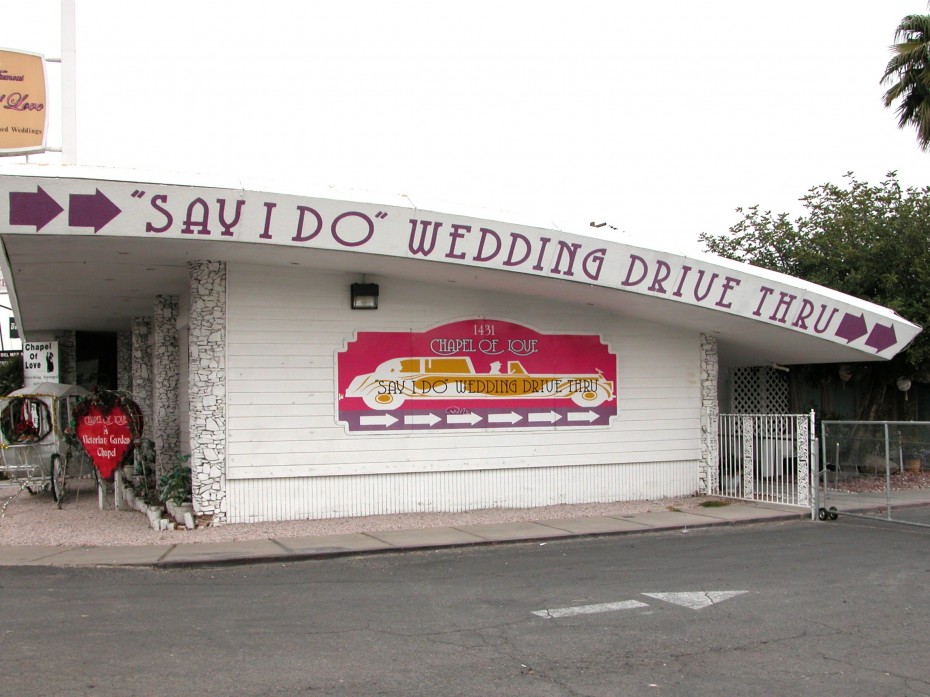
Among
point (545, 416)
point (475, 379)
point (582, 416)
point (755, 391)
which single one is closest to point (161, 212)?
point (475, 379)

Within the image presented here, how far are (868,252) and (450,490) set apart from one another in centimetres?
1075

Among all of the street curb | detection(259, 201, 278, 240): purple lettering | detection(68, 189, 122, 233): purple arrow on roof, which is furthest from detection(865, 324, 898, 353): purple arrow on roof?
detection(68, 189, 122, 233): purple arrow on roof

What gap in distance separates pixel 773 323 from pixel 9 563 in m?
10.8

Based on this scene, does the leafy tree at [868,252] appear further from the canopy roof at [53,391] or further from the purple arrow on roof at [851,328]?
the canopy roof at [53,391]

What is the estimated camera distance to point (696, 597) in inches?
337

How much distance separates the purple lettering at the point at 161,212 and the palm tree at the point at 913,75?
1695 cm

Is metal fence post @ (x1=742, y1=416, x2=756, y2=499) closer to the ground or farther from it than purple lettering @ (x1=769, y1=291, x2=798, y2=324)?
closer to the ground

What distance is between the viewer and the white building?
10914 millimetres

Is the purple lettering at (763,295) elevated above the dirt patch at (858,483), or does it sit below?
above

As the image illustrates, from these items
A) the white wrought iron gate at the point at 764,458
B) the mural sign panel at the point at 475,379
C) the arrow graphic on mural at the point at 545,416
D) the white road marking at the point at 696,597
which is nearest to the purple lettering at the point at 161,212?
the mural sign panel at the point at 475,379

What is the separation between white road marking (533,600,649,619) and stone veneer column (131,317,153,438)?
38.7 feet

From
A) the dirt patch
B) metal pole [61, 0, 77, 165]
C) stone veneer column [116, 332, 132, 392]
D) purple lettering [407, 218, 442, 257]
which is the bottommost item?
the dirt patch

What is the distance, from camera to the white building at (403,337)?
10.9m

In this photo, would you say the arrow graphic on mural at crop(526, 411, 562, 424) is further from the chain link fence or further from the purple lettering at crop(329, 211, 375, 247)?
the purple lettering at crop(329, 211, 375, 247)
